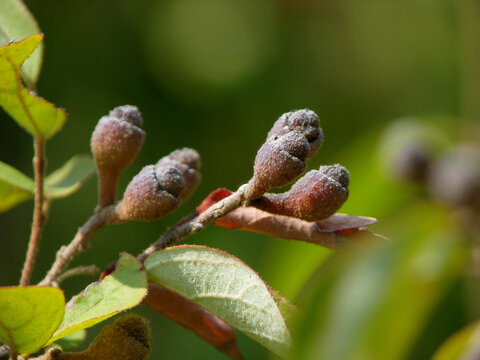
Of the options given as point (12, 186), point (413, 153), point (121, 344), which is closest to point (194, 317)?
point (121, 344)

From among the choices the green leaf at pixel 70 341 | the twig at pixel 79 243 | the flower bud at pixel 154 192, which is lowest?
the green leaf at pixel 70 341

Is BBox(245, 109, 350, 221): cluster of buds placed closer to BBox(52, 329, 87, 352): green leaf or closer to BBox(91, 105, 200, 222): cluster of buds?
BBox(91, 105, 200, 222): cluster of buds

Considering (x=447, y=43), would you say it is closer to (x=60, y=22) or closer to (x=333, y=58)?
(x=333, y=58)

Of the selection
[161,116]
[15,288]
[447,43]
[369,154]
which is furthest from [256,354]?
[15,288]

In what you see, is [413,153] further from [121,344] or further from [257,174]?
[121,344]

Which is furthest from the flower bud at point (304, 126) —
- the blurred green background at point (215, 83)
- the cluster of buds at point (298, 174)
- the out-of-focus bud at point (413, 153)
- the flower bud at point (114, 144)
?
the blurred green background at point (215, 83)

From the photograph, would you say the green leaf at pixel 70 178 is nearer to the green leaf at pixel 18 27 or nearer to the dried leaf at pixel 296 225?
the green leaf at pixel 18 27
